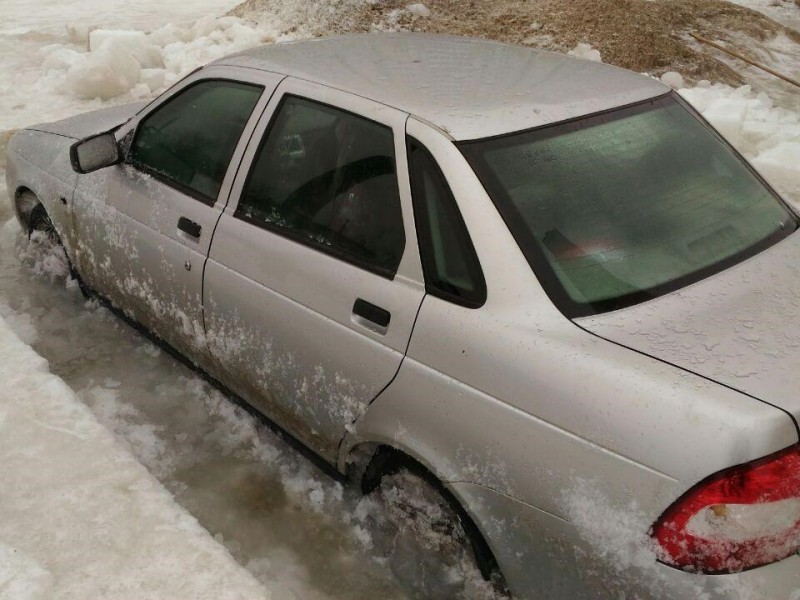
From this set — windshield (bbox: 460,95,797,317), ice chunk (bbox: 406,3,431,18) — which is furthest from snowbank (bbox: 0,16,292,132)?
windshield (bbox: 460,95,797,317)

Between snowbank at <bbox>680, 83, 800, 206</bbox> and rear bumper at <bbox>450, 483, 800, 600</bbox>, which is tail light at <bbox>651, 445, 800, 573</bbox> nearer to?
rear bumper at <bbox>450, 483, 800, 600</bbox>

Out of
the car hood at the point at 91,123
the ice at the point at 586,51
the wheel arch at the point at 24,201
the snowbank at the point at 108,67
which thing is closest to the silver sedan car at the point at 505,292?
the car hood at the point at 91,123

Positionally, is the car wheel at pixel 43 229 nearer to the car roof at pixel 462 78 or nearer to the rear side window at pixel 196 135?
the rear side window at pixel 196 135

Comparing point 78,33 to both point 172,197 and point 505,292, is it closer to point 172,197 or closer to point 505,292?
point 172,197

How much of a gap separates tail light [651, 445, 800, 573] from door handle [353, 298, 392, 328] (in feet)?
3.44

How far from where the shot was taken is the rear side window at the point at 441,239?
2396mm

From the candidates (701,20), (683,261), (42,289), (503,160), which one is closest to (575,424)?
(683,261)

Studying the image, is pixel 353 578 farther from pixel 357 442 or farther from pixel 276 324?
pixel 276 324

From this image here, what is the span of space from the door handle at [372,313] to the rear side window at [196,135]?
100cm

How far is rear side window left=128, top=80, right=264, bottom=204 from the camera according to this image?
130 inches

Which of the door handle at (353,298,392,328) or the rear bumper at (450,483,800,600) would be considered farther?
the door handle at (353,298,392,328)

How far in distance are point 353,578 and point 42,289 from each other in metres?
3.06

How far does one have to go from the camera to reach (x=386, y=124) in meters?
2.71

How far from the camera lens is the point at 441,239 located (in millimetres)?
2496
